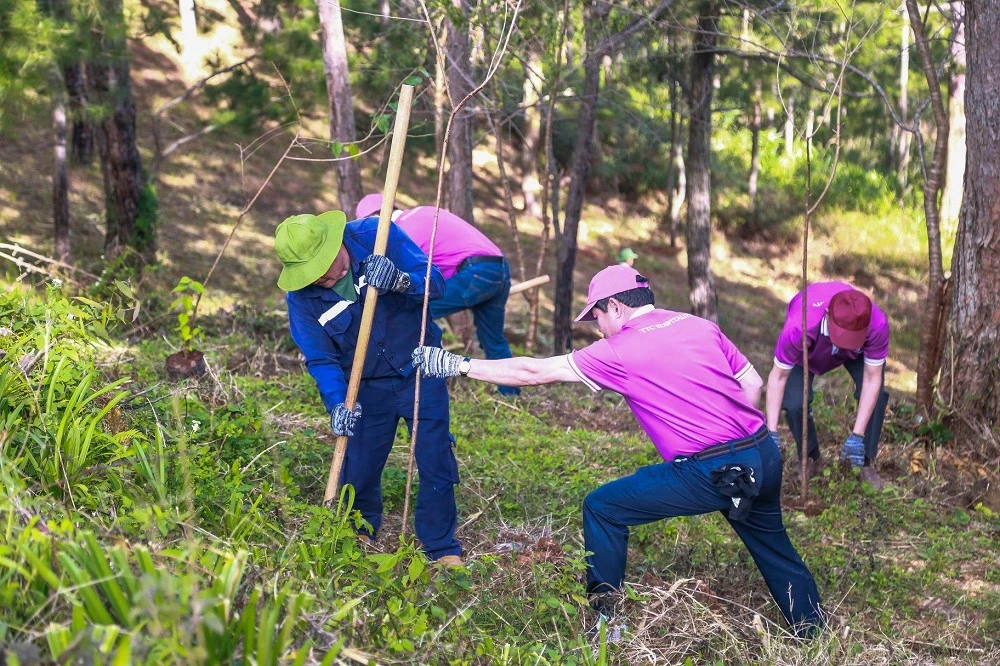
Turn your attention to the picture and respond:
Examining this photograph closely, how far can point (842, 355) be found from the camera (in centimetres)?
584

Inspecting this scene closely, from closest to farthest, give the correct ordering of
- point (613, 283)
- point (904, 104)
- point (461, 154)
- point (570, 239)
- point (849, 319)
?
Result: point (613, 283) → point (849, 319) → point (461, 154) → point (570, 239) → point (904, 104)

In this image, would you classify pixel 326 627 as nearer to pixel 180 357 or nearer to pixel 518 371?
pixel 518 371

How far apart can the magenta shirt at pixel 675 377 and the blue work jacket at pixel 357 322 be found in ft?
3.10

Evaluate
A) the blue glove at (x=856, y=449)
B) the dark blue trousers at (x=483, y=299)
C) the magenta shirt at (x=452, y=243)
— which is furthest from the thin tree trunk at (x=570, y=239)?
the blue glove at (x=856, y=449)

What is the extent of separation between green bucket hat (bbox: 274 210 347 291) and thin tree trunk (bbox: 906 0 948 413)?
183 inches

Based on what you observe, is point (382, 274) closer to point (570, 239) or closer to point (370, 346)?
point (370, 346)

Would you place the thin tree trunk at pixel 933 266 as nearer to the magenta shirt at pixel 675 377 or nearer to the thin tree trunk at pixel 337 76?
the magenta shirt at pixel 675 377

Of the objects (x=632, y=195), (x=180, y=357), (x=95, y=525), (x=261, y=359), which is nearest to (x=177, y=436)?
(x=95, y=525)

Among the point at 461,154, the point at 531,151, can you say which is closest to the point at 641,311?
the point at 461,154

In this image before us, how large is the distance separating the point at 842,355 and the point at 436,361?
118 inches

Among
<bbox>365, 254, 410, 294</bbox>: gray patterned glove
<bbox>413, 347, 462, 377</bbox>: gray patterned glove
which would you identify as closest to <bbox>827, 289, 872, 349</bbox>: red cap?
<bbox>413, 347, 462, 377</bbox>: gray patterned glove

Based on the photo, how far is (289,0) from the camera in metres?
15.3

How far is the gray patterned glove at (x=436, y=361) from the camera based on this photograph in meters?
4.00

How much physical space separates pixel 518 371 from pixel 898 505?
3.26 m
